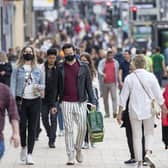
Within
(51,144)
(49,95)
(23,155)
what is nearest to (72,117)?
(23,155)

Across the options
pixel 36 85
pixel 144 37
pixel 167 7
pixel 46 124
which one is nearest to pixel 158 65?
pixel 46 124

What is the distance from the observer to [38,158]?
15.0 meters

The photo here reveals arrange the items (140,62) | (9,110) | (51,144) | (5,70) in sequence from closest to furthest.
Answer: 1. (9,110)
2. (140,62)
3. (51,144)
4. (5,70)

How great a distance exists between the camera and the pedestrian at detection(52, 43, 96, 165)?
1382cm

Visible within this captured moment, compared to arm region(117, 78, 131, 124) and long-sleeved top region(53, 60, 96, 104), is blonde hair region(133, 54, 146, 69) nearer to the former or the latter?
arm region(117, 78, 131, 124)

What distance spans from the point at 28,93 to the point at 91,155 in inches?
78.0

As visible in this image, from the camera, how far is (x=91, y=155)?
15516 mm

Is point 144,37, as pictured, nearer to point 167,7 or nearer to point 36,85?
point 167,7

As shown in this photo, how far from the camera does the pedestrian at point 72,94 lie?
13820 mm

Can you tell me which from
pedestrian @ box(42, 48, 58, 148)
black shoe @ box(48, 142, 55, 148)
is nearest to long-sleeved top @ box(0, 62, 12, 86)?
pedestrian @ box(42, 48, 58, 148)

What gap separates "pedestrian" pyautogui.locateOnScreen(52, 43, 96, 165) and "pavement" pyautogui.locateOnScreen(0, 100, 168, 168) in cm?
48

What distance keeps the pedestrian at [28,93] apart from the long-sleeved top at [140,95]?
1574mm

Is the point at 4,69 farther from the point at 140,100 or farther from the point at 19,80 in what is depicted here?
the point at 140,100

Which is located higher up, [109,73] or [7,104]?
[7,104]
